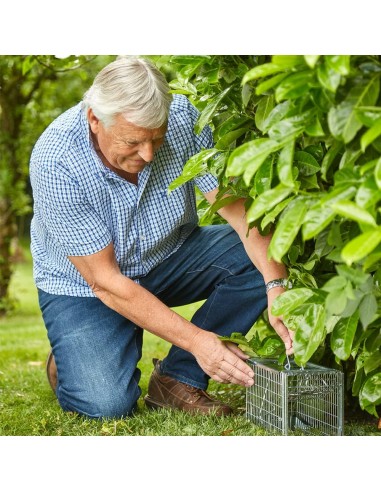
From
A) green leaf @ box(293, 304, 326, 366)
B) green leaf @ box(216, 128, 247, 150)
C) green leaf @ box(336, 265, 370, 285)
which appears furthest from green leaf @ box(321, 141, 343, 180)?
green leaf @ box(216, 128, 247, 150)

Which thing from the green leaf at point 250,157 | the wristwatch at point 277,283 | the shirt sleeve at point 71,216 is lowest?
the wristwatch at point 277,283

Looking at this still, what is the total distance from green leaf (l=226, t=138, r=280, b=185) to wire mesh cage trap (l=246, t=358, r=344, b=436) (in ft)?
3.05

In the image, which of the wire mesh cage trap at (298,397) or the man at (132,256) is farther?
the man at (132,256)

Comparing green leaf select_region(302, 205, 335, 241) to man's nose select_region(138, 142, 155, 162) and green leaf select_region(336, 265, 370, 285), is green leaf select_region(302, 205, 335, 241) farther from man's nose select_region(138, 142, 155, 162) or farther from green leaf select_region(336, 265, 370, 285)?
man's nose select_region(138, 142, 155, 162)

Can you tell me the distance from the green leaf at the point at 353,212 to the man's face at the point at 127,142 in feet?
4.02

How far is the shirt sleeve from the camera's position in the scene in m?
2.88

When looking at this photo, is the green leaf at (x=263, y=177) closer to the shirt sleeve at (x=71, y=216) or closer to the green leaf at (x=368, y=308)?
the green leaf at (x=368, y=308)

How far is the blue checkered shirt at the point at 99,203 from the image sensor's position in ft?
9.55

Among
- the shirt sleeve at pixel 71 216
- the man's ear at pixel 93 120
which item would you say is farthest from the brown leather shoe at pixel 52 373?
the man's ear at pixel 93 120

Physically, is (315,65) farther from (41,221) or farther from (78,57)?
(78,57)

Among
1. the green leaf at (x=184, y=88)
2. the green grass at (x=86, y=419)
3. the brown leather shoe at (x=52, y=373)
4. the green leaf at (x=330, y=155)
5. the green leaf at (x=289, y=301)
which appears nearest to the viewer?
the green leaf at (x=330, y=155)

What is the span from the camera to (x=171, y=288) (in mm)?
3396
